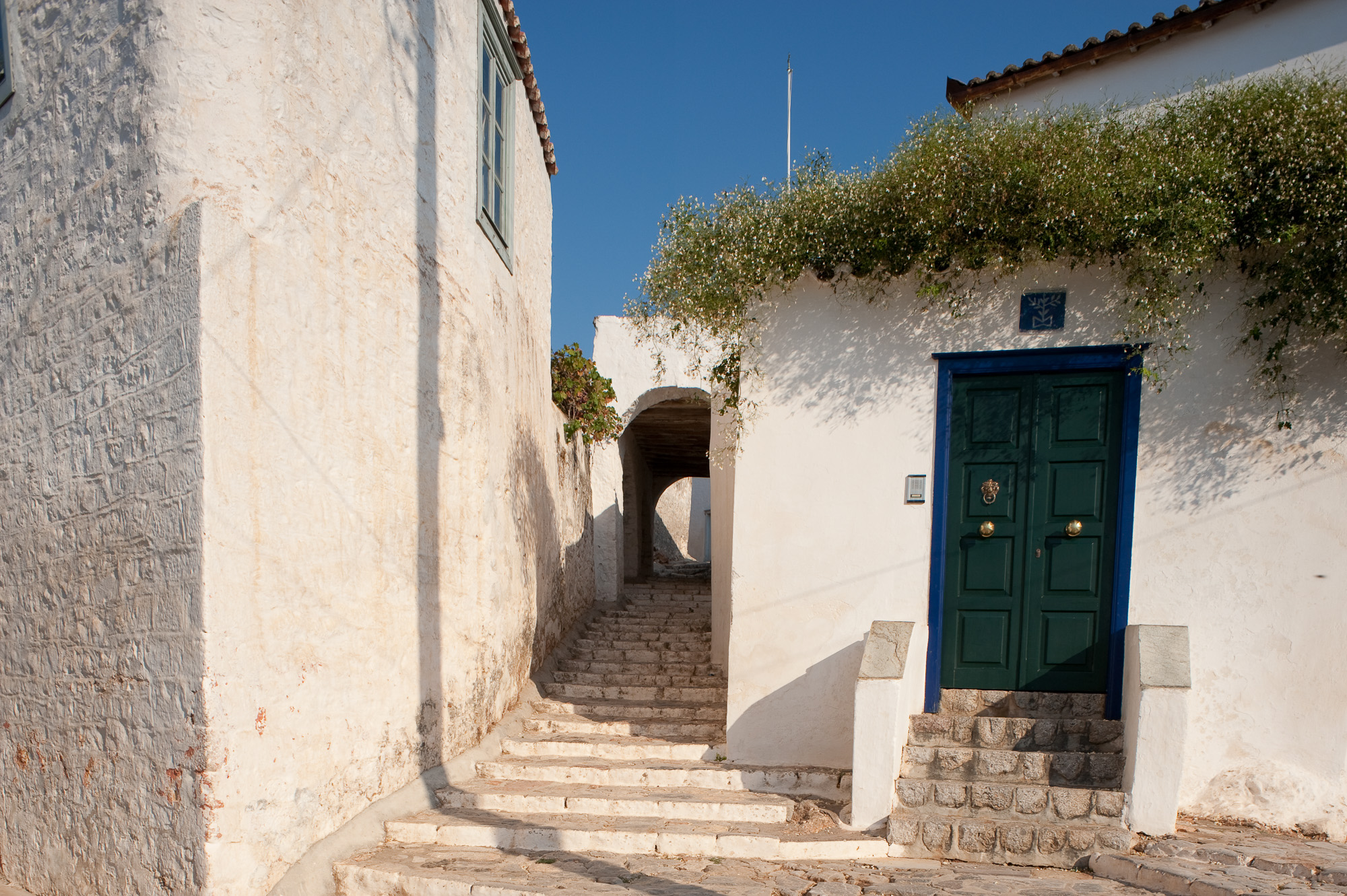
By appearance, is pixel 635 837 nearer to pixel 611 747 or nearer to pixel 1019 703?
pixel 611 747

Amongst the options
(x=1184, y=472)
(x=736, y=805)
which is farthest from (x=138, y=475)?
(x=1184, y=472)

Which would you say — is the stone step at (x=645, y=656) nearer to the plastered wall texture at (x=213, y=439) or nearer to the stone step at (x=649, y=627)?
the stone step at (x=649, y=627)

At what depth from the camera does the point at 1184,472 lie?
14.7 ft

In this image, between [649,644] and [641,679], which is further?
[649,644]

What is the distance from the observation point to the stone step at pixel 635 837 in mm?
4168

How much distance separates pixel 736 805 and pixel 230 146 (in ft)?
14.3

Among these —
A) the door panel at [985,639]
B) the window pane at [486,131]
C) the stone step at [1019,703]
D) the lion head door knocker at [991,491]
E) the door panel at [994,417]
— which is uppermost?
the window pane at [486,131]

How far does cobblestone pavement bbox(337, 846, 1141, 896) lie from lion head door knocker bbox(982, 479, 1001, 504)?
Answer: 1961 millimetres

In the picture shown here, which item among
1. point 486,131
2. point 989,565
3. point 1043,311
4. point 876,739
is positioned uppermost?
point 486,131

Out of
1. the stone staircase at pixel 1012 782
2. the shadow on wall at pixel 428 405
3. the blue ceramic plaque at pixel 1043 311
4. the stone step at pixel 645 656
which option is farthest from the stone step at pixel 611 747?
the blue ceramic plaque at pixel 1043 311

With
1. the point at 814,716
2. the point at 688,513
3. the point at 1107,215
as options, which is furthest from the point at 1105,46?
the point at 688,513

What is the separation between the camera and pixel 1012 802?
412cm

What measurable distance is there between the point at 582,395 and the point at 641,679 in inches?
144

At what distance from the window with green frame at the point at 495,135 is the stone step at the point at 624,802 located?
402 centimetres
